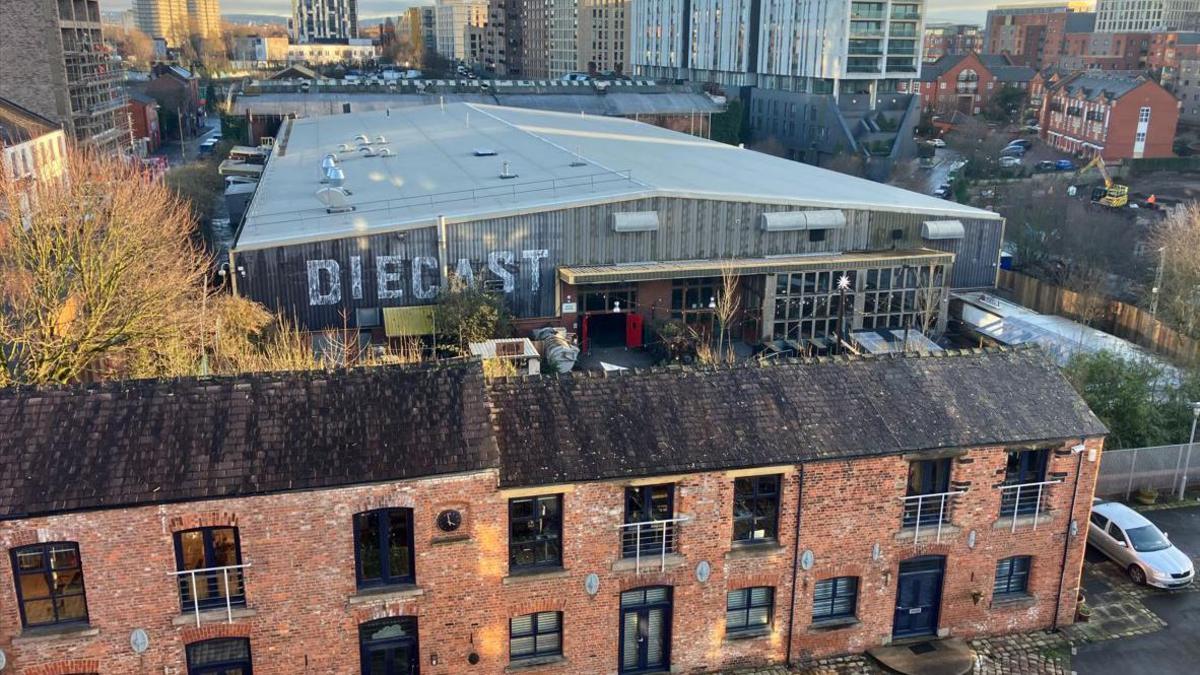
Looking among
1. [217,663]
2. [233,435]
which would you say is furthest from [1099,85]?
[217,663]

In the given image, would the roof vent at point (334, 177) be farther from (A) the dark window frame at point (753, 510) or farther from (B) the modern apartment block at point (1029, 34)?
(B) the modern apartment block at point (1029, 34)

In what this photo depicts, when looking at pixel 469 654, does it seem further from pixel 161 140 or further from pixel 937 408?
pixel 161 140

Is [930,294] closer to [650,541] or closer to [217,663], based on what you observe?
[650,541]

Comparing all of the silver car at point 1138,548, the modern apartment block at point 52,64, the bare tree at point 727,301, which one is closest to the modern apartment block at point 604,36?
the modern apartment block at point 52,64

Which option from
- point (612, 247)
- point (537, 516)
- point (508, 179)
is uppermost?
point (508, 179)

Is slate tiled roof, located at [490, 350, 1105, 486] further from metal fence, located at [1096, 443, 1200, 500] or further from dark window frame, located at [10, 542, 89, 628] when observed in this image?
metal fence, located at [1096, 443, 1200, 500]

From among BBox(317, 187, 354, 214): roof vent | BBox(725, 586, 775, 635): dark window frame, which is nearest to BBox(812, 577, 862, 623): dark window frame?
BBox(725, 586, 775, 635): dark window frame
